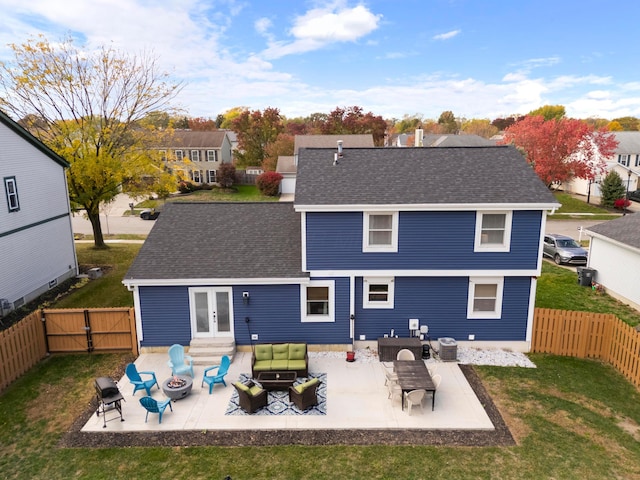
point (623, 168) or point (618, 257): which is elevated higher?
point (623, 168)

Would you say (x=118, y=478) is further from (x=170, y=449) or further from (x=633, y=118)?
(x=633, y=118)

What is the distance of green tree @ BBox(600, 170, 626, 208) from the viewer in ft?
151

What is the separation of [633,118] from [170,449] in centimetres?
13348

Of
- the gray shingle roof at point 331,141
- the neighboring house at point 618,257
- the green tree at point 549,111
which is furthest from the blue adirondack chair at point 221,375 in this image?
the green tree at point 549,111

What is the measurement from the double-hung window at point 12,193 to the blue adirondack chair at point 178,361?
449 inches

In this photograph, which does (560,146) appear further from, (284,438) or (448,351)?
(284,438)

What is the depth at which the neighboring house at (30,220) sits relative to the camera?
61.9 feet

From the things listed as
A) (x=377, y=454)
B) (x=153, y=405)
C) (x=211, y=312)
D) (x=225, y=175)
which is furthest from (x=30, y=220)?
(x=225, y=175)

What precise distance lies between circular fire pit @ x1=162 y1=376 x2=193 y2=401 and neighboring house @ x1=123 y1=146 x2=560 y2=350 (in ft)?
9.02

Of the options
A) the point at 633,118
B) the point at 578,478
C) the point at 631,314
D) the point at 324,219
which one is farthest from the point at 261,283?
the point at 633,118

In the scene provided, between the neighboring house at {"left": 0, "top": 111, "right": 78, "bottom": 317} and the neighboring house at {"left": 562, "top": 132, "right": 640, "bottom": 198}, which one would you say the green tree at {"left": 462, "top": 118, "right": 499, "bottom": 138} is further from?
the neighboring house at {"left": 0, "top": 111, "right": 78, "bottom": 317}

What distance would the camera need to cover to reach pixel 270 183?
51.8 metres

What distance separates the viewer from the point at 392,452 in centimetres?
1062

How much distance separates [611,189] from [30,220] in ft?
174
